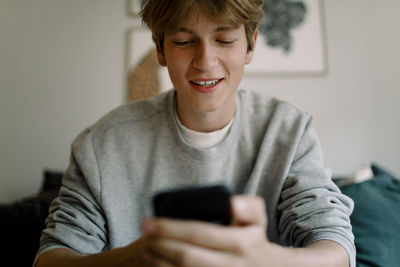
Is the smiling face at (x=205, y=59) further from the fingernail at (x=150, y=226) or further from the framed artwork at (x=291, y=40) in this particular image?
the framed artwork at (x=291, y=40)

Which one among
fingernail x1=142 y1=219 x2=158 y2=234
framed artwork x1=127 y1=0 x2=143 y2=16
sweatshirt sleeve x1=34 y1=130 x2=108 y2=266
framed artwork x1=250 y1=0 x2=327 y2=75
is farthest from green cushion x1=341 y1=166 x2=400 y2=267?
framed artwork x1=127 y1=0 x2=143 y2=16

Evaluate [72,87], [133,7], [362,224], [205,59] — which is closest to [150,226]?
[205,59]

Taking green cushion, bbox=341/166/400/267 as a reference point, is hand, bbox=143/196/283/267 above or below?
above

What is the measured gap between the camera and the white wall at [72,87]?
2.31m

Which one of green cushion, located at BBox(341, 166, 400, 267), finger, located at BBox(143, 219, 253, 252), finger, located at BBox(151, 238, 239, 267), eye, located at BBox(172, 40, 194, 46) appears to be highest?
eye, located at BBox(172, 40, 194, 46)

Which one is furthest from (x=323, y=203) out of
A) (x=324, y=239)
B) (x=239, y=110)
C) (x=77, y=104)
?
(x=77, y=104)

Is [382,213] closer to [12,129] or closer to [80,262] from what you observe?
[80,262]

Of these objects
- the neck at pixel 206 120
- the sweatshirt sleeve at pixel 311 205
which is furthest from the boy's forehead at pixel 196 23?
the sweatshirt sleeve at pixel 311 205

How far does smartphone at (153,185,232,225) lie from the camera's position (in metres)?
0.48

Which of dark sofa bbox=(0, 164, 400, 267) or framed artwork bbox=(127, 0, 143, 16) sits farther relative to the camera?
framed artwork bbox=(127, 0, 143, 16)

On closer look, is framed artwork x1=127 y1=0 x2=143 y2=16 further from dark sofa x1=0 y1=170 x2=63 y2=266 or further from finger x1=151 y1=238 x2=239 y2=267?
finger x1=151 y1=238 x2=239 y2=267

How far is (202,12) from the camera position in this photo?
0.83 meters

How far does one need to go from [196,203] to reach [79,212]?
56cm

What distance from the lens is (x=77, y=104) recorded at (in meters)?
2.35
